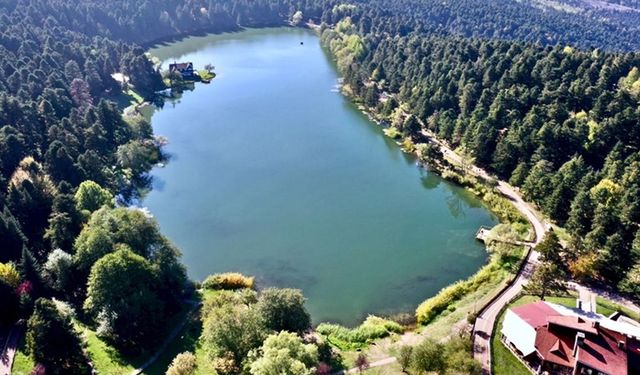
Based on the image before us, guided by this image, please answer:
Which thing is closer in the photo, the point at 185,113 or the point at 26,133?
the point at 26,133

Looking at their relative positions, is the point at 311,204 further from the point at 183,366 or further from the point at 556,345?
the point at 556,345

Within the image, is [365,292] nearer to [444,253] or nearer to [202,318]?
[444,253]

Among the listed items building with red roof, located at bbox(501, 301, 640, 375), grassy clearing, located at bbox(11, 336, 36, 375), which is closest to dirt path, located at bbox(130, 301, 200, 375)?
grassy clearing, located at bbox(11, 336, 36, 375)

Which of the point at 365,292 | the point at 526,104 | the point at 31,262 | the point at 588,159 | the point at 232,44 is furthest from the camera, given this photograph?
the point at 232,44

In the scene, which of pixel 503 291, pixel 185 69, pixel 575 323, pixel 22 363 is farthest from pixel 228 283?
pixel 185 69

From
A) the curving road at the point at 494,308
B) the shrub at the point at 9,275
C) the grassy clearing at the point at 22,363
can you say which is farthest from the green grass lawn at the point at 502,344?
the shrub at the point at 9,275

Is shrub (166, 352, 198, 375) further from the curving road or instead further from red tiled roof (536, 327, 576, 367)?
red tiled roof (536, 327, 576, 367)

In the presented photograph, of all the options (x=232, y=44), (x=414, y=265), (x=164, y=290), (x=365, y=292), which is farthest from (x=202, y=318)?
(x=232, y=44)
